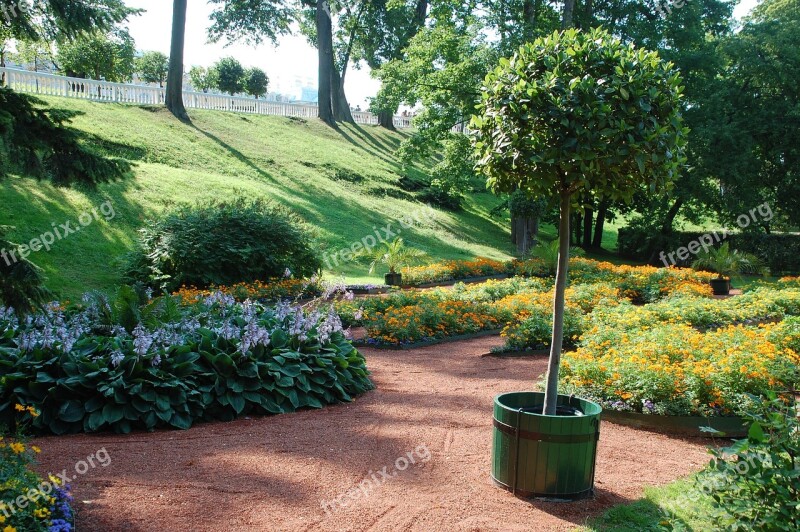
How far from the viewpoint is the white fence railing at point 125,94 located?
22.5 meters

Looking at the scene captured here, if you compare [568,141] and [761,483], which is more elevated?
[568,141]

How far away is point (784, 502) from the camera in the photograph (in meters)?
2.96

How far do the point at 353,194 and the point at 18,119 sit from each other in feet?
66.1

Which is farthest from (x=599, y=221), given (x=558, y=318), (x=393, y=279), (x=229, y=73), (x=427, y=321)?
(x=229, y=73)

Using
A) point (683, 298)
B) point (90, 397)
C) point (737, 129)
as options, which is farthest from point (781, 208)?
point (90, 397)

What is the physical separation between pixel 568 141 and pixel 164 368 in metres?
3.86

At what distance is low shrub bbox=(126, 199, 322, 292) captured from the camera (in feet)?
42.5

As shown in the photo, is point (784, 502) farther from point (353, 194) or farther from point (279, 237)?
point (353, 194)

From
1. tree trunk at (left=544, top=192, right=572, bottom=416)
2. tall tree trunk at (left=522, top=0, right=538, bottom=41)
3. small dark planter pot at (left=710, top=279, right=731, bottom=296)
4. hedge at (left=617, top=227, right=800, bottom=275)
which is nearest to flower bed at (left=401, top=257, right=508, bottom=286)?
small dark planter pot at (left=710, top=279, right=731, bottom=296)

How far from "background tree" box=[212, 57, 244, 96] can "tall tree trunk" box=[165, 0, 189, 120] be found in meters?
17.9

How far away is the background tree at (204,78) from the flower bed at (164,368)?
4123 centimetres

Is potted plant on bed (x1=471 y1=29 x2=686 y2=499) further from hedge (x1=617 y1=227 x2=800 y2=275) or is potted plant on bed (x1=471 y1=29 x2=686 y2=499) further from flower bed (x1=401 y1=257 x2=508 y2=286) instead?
hedge (x1=617 y1=227 x2=800 y2=275)

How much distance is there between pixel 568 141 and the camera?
402 centimetres

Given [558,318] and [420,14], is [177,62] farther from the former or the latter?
[558,318]
